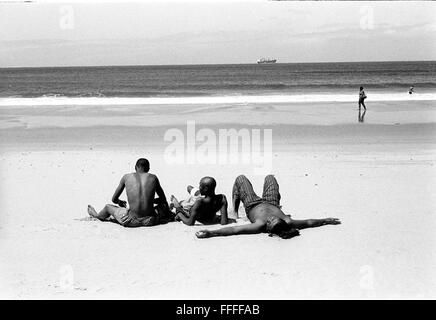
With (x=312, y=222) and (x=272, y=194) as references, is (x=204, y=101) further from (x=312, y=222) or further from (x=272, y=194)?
(x=312, y=222)

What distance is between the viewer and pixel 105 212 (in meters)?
7.07

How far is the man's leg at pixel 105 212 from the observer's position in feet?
23.0

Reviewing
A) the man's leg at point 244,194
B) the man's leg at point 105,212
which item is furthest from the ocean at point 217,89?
the man's leg at point 244,194

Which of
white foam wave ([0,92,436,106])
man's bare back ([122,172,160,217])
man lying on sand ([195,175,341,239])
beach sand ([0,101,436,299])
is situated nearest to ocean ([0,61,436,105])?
white foam wave ([0,92,436,106])

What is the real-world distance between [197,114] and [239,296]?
15546 mm

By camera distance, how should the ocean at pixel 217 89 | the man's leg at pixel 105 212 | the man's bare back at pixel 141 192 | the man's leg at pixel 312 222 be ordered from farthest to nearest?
the ocean at pixel 217 89 → the man's leg at pixel 105 212 → the man's bare back at pixel 141 192 → the man's leg at pixel 312 222

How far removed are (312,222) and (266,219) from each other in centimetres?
69

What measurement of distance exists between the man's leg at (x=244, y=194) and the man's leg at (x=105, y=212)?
1.51m

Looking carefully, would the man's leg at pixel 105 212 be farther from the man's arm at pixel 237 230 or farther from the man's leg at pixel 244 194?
the man's leg at pixel 244 194

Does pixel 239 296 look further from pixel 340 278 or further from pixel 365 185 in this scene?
pixel 365 185

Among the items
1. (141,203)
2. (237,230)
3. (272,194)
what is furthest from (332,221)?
(141,203)

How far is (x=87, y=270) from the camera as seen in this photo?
5395 mm

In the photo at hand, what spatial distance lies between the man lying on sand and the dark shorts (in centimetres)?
82

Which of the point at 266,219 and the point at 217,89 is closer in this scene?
the point at 266,219
